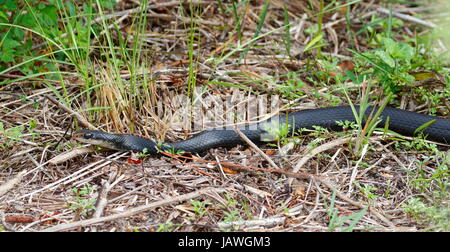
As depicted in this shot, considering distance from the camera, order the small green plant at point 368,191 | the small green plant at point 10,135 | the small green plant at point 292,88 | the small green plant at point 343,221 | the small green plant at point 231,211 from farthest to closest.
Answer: the small green plant at point 292,88, the small green plant at point 10,135, the small green plant at point 368,191, the small green plant at point 231,211, the small green plant at point 343,221

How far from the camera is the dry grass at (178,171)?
4035 mm

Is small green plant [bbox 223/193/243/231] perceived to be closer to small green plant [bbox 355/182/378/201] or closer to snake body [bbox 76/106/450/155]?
snake body [bbox 76/106/450/155]

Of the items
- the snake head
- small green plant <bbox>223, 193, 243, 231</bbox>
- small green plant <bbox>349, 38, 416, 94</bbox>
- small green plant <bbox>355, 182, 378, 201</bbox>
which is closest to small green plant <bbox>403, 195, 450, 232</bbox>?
small green plant <bbox>355, 182, 378, 201</bbox>

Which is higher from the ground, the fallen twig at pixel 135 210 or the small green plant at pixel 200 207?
→ the fallen twig at pixel 135 210

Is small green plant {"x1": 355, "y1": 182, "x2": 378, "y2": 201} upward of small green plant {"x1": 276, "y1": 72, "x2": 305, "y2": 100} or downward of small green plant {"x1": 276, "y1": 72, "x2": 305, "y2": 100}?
downward

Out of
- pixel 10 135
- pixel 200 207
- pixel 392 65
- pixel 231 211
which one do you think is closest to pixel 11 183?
pixel 10 135

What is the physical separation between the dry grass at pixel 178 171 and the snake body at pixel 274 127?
126 millimetres

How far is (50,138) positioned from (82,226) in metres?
1.60

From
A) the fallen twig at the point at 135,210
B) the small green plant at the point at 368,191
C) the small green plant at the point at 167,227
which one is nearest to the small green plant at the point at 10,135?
the fallen twig at the point at 135,210

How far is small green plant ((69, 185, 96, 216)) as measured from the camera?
4066 millimetres

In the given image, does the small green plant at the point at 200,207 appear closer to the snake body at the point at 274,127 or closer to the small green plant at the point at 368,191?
the snake body at the point at 274,127

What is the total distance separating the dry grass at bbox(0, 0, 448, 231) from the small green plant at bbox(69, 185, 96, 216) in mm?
14
